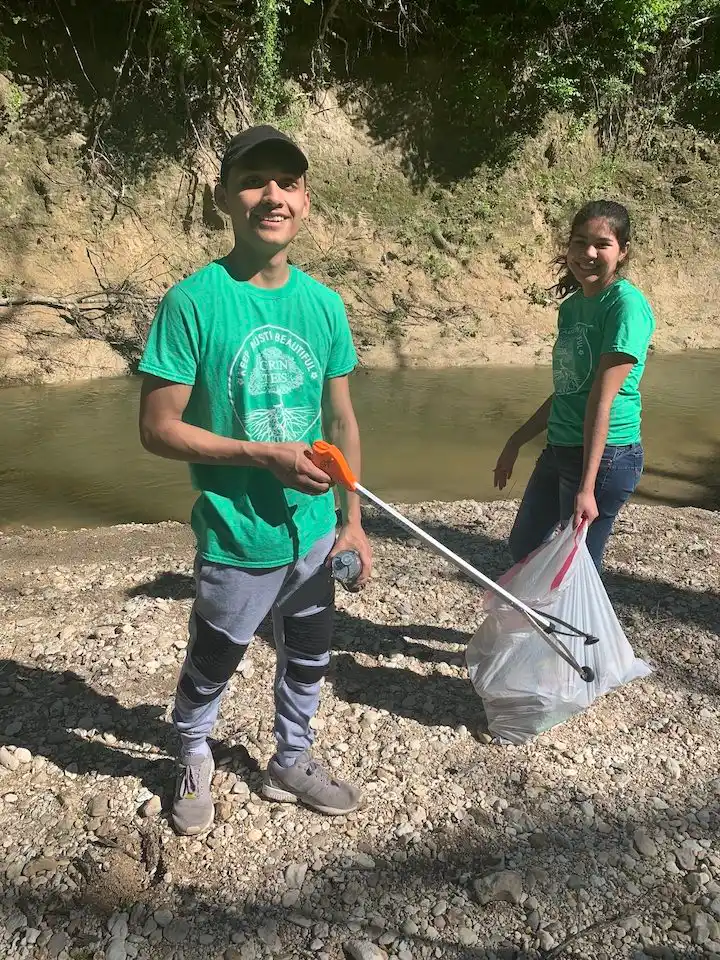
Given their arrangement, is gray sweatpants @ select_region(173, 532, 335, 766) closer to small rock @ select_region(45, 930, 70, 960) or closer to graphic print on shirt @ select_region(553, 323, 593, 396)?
small rock @ select_region(45, 930, 70, 960)

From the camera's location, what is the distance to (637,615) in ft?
11.8

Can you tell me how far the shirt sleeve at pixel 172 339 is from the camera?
175 centimetres

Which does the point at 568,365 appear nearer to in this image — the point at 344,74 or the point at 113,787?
the point at 113,787

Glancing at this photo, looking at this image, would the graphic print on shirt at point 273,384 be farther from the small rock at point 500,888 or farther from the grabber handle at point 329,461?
the small rock at point 500,888

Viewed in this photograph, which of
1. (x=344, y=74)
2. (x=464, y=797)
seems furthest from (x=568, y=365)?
(x=344, y=74)

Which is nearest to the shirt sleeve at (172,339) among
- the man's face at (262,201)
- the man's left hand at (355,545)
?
the man's face at (262,201)

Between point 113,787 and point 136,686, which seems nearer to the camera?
point 113,787

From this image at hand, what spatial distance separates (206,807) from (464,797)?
0.79 metres

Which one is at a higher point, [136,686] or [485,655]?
[485,655]

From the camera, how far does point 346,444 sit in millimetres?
2148

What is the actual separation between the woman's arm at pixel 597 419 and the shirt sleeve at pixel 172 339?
4.37ft

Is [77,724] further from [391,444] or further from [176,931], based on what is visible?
[391,444]

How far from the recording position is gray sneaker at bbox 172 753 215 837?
2166mm

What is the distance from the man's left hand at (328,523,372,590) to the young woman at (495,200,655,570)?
81cm
